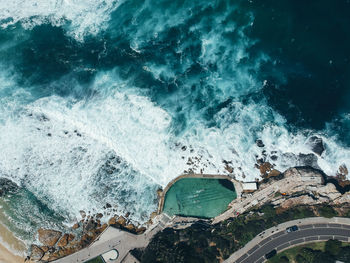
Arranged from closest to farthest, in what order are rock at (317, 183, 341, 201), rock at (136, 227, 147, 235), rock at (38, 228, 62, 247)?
rock at (317, 183, 341, 201) → rock at (38, 228, 62, 247) → rock at (136, 227, 147, 235)

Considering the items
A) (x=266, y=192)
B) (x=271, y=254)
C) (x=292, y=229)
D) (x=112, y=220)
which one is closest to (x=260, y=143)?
(x=266, y=192)

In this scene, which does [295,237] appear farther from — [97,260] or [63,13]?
[63,13]

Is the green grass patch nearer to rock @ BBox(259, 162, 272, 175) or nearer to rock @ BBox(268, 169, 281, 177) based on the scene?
rock @ BBox(268, 169, 281, 177)

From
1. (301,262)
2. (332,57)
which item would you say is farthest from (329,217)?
(332,57)

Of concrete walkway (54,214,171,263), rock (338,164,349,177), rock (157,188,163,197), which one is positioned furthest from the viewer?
rock (157,188,163,197)

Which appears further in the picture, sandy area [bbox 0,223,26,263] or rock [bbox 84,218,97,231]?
rock [bbox 84,218,97,231]

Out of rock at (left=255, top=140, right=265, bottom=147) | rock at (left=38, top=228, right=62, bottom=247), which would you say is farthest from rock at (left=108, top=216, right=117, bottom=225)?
rock at (left=255, top=140, right=265, bottom=147)
